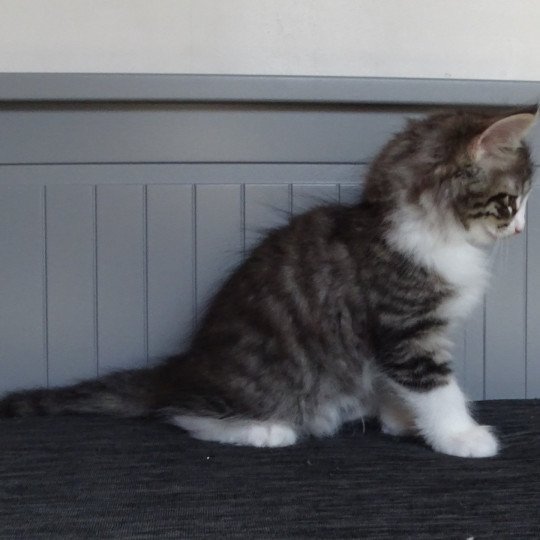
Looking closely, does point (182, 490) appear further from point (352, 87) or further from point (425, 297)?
point (352, 87)

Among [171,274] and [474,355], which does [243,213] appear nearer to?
[171,274]

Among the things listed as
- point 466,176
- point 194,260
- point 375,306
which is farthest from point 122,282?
point 466,176

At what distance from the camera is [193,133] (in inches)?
70.1

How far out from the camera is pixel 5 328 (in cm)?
178

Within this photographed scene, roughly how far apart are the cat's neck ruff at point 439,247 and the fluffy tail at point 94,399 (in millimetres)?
617

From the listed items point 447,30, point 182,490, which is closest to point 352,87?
point 447,30

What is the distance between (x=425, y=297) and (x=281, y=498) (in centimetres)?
46

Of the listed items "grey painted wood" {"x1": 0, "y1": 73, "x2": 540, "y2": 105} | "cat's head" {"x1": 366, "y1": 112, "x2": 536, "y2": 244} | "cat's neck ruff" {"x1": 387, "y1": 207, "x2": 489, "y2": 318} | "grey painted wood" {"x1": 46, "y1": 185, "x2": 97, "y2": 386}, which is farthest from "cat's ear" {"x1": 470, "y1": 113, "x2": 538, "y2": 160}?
"grey painted wood" {"x1": 46, "y1": 185, "x2": 97, "y2": 386}

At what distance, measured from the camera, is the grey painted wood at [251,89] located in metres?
1.70

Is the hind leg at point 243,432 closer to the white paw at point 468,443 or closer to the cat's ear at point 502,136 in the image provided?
the white paw at point 468,443

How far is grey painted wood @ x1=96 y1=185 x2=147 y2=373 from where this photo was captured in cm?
179

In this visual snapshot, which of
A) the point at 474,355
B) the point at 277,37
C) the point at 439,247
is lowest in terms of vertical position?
the point at 474,355

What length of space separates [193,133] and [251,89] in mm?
163

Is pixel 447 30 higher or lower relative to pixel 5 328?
higher
